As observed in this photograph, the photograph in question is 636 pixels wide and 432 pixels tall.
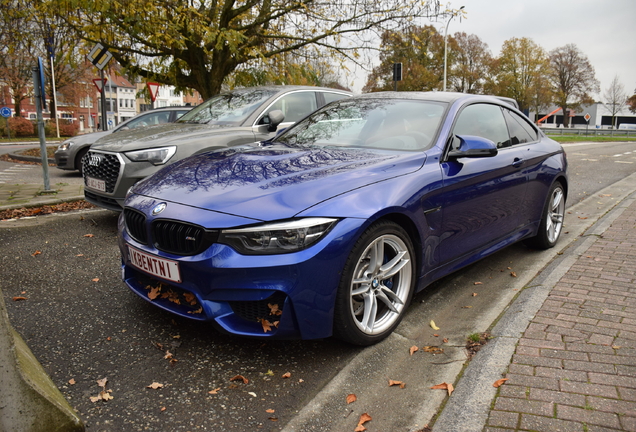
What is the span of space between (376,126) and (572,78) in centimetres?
7829

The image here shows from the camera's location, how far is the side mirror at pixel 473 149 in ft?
12.1

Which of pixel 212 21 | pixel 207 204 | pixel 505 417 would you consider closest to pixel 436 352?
pixel 505 417

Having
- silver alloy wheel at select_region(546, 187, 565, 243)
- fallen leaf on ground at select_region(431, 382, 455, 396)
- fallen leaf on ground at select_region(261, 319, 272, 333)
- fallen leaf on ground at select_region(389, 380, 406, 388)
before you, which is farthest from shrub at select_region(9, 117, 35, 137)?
fallen leaf on ground at select_region(431, 382, 455, 396)

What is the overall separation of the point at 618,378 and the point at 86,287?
352 cm

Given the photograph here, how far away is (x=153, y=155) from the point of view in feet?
17.9

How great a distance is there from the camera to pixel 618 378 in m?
2.67

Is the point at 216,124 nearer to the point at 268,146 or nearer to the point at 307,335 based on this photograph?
the point at 268,146

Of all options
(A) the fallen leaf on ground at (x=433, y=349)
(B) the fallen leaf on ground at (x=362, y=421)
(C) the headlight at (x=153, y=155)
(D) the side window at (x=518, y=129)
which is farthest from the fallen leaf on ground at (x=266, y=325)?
(C) the headlight at (x=153, y=155)

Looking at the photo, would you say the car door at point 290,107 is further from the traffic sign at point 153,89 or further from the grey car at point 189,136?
the traffic sign at point 153,89

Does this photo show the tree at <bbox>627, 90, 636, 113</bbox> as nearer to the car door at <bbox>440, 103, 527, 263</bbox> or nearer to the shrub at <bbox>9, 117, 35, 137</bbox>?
the shrub at <bbox>9, 117, 35, 137</bbox>

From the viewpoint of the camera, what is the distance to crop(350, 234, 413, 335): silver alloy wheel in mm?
3074

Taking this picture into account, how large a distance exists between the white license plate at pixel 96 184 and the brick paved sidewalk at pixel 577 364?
4.26 metres

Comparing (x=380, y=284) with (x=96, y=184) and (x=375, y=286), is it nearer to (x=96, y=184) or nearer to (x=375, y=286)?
(x=375, y=286)

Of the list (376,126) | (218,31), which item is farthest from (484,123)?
(218,31)
